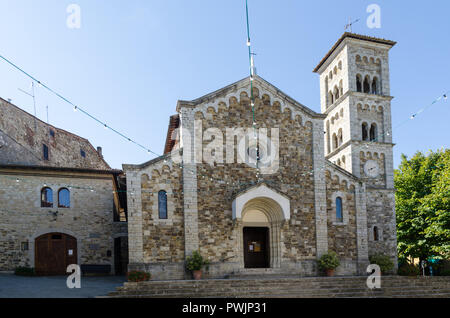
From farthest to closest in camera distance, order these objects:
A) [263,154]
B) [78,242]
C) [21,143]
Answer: [21,143] < [78,242] < [263,154]

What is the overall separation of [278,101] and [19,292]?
1533 centimetres

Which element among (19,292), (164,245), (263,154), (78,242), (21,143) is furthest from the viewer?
(21,143)

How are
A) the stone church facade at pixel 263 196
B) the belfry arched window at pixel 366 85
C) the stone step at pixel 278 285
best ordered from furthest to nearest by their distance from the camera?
1. the belfry arched window at pixel 366 85
2. the stone church facade at pixel 263 196
3. the stone step at pixel 278 285

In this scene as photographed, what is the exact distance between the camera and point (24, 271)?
21750 millimetres

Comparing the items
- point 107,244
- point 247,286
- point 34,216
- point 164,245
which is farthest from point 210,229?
point 34,216

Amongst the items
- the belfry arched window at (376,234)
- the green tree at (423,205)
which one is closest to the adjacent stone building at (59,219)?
the belfry arched window at (376,234)

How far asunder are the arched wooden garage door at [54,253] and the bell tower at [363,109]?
56.4 ft

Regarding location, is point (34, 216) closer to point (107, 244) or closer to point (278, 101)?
point (107, 244)

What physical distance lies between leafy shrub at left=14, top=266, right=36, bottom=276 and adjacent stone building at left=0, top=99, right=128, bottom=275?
Answer: 1.58 feet

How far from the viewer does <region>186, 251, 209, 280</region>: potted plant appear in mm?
19547

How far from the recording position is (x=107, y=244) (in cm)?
2430

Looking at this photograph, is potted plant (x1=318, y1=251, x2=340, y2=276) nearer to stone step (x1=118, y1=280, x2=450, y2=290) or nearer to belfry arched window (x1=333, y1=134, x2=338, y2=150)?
stone step (x1=118, y1=280, x2=450, y2=290)

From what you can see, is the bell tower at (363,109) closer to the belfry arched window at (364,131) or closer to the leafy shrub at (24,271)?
the belfry arched window at (364,131)

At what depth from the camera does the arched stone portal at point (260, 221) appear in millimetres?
20922
